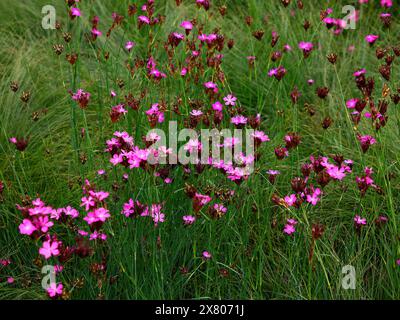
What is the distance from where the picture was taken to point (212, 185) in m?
2.35

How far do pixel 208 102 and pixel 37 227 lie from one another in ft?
4.68

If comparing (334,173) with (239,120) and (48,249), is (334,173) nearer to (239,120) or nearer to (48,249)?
(239,120)

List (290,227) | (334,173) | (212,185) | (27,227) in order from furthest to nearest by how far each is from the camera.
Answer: (212,185), (290,227), (334,173), (27,227)

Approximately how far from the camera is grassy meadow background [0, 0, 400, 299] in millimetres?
2129

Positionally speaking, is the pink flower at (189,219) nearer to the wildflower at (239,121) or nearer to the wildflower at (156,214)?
the wildflower at (156,214)

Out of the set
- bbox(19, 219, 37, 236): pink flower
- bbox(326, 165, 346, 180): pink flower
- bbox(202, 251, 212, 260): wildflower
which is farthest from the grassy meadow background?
bbox(19, 219, 37, 236): pink flower

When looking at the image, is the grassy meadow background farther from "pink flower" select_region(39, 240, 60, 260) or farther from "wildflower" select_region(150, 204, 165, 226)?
"pink flower" select_region(39, 240, 60, 260)

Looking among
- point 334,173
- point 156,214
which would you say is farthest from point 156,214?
point 334,173

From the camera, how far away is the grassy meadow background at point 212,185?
2129 millimetres

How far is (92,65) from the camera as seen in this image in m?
3.74

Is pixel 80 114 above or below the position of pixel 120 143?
above

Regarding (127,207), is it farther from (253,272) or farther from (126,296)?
(253,272)
